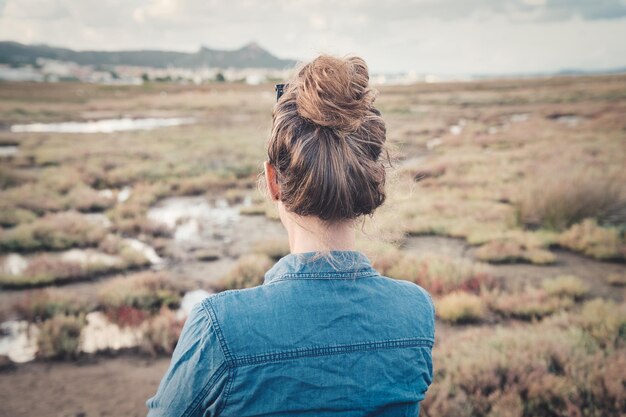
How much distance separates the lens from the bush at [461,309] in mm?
5426

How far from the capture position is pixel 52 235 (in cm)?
877

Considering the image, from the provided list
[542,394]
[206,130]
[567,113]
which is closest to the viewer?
[542,394]

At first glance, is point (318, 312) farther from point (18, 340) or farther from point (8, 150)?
point (8, 150)

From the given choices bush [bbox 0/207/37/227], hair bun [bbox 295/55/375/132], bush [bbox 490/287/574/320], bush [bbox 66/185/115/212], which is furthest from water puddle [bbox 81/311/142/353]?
bush [bbox 66/185/115/212]

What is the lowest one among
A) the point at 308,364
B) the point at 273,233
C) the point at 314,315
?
the point at 273,233

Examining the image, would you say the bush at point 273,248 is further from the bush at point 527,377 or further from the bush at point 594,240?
the bush at point 594,240

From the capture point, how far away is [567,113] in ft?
114

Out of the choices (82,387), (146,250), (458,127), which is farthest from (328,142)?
(458,127)

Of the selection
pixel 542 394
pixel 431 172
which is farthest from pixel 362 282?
pixel 431 172

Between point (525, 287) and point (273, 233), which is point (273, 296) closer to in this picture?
point (525, 287)

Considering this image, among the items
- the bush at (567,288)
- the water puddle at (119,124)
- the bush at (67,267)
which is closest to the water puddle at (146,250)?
the bush at (67,267)

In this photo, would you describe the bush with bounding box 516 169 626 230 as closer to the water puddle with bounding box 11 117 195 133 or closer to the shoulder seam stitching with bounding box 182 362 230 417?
the shoulder seam stitching with bounding box 182 362 230 417

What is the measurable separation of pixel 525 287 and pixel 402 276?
1773mm

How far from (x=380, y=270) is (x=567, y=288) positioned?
2741mm
